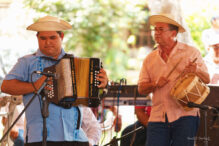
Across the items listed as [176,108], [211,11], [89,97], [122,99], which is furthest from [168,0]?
[89,97]

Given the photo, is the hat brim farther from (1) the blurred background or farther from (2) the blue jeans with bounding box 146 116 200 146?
(1) the blurred background

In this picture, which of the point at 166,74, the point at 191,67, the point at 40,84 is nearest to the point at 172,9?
the point at 166,74

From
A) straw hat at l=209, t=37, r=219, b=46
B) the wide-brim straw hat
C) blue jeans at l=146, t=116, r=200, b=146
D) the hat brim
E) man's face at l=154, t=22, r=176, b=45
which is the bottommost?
blue jeans at l=146, t=116, r=200, b=146

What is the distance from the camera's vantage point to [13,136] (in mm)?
7359

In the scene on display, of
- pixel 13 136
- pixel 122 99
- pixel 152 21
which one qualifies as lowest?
pixel 13 136

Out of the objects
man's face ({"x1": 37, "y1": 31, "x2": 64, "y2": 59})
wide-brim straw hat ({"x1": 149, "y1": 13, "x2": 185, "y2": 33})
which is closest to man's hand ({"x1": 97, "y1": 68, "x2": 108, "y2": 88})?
man's face ({"x1": 37, "y1": 31, "x2": 64, "y2": 59})

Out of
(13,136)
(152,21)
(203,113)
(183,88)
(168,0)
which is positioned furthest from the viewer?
(168,0)

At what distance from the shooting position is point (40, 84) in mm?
4766

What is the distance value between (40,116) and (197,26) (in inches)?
271

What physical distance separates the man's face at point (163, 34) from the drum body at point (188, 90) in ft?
1.74

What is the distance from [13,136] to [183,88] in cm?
304

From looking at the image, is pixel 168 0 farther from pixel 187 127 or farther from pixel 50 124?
pixel 50 124

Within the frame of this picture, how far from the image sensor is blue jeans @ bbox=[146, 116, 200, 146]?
5.61 metres

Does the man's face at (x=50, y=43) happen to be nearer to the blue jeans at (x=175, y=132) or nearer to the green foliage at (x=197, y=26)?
the blue jeans at (x=175, y=132)
